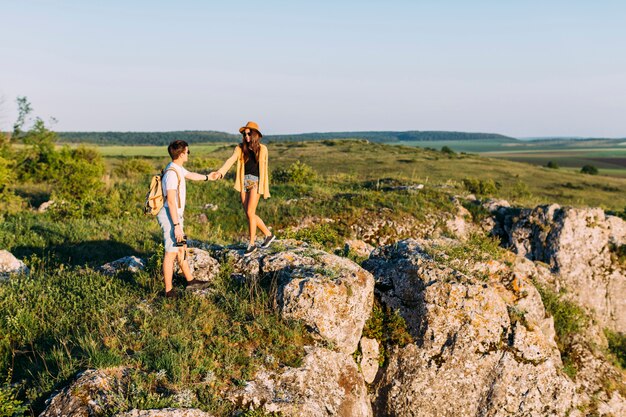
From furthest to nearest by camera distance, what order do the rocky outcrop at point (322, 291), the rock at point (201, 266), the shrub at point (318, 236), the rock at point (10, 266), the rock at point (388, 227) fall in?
the rock at point (388, 227)
the shrub at point (318, 236)
the rock at point (10, 266)
the rock at point (201, 266)
the rocky outcrop at point (322, 291)

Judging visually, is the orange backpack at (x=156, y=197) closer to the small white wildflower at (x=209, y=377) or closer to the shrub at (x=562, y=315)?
the small white wildflower at (x=209, y=377)

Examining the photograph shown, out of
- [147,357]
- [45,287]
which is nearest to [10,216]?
[45,287]

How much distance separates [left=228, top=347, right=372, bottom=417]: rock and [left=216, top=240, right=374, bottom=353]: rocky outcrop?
391 millimetres

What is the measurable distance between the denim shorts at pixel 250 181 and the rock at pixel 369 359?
3.60 metres

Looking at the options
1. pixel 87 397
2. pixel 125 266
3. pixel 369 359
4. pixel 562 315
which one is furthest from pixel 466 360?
pixel 125 266

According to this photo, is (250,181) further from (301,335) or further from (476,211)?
(476,211)

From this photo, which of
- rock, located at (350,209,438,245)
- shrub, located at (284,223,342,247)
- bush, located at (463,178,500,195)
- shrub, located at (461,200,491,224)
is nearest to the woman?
shrub, located at (284,223,342,247)

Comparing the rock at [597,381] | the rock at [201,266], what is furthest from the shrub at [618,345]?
the rock at [201,266]

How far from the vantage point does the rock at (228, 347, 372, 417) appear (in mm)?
5680

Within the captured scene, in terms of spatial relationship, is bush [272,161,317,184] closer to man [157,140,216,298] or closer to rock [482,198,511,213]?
rock [482,198,511,213]

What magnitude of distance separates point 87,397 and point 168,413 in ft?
3.21

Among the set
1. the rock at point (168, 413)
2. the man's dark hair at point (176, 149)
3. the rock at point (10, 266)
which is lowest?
the rock at point (168, 413)

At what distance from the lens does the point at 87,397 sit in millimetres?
5121

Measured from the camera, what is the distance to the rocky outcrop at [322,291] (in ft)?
23.5
